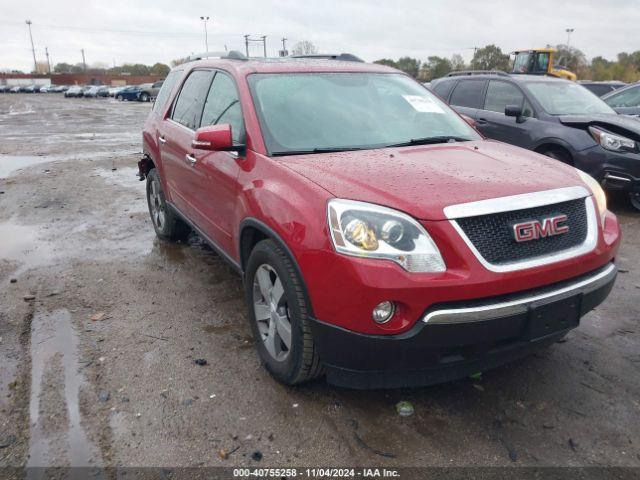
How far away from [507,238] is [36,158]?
12.0 metres

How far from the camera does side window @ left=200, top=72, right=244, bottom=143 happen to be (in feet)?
11.1

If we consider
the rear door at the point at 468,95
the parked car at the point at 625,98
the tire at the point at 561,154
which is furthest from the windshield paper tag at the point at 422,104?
the parked car at the point at 625,98

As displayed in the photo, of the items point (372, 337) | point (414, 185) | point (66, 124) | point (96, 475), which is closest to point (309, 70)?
point (414, 185)

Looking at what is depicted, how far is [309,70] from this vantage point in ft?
12.1

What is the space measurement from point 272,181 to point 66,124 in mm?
22178

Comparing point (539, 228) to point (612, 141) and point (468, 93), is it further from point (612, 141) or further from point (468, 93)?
point (468, 93)

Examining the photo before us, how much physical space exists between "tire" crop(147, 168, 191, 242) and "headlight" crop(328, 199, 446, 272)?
3040 millimetres

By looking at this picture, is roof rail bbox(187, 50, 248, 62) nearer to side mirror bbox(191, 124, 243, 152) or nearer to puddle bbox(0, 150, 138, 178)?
side mirror bbox(191, 124, 243, 152)

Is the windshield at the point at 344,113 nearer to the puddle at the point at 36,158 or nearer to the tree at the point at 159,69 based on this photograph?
the puddle at the point at 36,158

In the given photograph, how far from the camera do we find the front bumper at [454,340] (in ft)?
7.37

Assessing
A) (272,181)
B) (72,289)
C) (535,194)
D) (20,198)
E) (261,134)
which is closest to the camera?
(535,194)

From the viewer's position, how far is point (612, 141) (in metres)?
6.30

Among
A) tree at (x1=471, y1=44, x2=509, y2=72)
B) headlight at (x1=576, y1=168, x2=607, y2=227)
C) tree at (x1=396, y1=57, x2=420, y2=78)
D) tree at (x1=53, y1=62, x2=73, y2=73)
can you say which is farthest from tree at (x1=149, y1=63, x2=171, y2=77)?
headlight at (x1=576, y1=168, x2=607, y2=227)

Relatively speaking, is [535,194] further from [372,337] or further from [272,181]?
[272,181]
